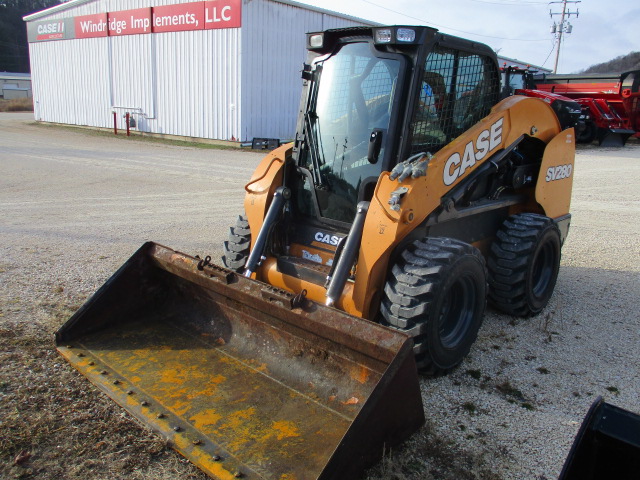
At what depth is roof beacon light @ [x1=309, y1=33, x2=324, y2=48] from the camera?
412 cm

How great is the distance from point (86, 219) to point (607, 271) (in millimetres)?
6934

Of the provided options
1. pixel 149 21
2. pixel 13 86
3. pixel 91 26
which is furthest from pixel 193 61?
pixel 13 86

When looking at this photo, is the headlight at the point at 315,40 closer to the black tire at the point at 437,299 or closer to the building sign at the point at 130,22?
the black tire at the point at 437,299

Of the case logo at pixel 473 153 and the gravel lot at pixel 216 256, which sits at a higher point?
the case logo at pixel 473 153

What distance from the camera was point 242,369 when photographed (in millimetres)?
3518

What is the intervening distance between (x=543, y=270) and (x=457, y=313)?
1.67 m

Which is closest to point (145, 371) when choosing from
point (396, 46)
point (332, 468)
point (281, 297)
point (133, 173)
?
point (281, 297)

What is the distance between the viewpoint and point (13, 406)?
3180 millimetres

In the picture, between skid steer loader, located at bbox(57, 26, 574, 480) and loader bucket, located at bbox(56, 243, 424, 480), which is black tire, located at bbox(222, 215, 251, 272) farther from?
loader bucket, located at bbox(56, 243, 424, 480)

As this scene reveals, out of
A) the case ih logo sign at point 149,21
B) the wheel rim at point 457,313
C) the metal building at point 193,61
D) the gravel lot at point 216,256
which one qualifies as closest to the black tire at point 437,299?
the wheel rim at point 457,313

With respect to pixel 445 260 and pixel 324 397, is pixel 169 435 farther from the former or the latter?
pixel 445 260

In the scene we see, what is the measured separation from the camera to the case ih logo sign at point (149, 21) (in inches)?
707

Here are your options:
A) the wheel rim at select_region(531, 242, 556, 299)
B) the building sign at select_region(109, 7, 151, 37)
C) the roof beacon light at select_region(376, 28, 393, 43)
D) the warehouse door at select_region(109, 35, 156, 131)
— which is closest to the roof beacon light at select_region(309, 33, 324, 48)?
the roof beacon light at select_region(376, 28, 393, 43)

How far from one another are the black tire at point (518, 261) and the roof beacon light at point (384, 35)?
2.01m
